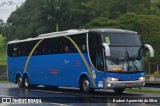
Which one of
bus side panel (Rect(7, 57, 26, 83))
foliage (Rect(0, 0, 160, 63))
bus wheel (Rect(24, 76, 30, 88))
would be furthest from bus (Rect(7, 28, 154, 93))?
foliage (Rect(0, 0, 160, 63))

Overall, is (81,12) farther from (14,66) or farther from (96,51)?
(96,51)

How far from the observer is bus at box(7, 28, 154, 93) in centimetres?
2264

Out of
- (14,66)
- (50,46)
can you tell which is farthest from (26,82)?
(50,46)

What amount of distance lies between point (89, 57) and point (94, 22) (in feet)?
168

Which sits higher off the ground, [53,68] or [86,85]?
[53,68]

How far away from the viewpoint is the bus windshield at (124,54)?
22625mm

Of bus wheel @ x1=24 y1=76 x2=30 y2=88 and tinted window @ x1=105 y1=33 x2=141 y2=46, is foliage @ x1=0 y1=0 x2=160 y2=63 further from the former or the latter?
tinted window @ x1=105 y1=33 x2=141 y2=46

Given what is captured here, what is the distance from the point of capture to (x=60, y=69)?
27141 mm

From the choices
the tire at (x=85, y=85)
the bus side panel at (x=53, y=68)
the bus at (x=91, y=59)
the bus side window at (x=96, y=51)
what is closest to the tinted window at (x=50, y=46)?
the bus at (x=91, y=59)

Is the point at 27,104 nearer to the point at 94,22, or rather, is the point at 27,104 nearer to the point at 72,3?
the point at 94,22

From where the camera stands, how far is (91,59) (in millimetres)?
23734

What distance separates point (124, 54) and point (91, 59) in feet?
6.04

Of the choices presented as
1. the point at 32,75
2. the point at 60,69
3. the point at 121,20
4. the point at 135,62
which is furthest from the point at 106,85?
the point at 121,20

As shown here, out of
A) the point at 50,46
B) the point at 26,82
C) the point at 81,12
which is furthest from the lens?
the point at 81,12
